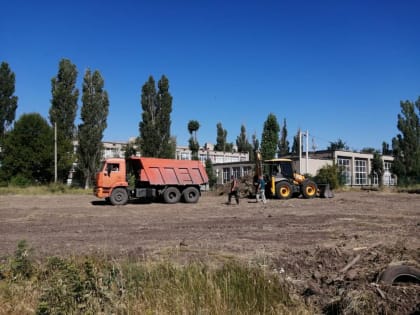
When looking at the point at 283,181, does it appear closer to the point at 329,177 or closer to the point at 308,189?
the point at 308,189

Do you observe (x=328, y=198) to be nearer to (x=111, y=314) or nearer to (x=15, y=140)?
(x=111, y=314)

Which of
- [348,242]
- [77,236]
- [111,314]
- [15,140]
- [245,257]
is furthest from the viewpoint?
[15,140]

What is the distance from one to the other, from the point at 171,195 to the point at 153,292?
19323mm

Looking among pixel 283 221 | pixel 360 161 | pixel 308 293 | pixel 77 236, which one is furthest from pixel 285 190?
pixel 360 161

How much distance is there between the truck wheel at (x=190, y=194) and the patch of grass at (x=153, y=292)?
18.8 m

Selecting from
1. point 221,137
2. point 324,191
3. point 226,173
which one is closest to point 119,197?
point 324,191

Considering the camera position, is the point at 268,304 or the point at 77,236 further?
the point at 77,236

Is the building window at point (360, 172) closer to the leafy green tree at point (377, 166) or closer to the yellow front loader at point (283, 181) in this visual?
the leafy green tree at point (377, 166)

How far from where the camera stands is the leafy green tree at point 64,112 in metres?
43.6

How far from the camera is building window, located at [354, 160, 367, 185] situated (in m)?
58.2

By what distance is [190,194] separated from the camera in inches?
977

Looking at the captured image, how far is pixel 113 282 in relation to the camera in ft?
17.1

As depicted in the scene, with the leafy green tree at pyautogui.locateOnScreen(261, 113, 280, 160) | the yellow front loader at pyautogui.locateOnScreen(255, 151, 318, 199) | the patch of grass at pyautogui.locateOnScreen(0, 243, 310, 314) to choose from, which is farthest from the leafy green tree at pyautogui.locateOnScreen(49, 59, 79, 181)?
the patch of grass at pyautogui.locateOnScreen(0, 243, 310, 314)

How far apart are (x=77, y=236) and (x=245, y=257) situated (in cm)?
568
